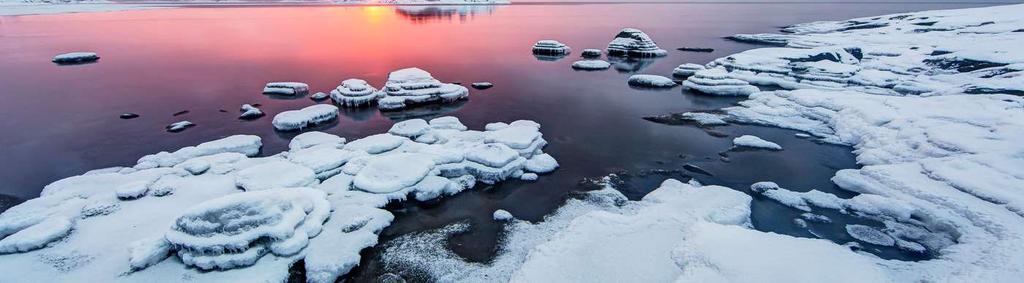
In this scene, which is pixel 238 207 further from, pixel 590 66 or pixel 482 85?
pixel 590 66

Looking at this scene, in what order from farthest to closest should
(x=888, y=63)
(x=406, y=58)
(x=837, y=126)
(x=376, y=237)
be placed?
(x=406, y=58) < (x=888, y=63) < (x=837, y=126) < (x=376, y=237)

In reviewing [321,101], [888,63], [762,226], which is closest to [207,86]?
[321,101]

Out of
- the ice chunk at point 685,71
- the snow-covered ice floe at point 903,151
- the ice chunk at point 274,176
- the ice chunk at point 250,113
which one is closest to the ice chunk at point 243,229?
the ice chunk at point 274,176

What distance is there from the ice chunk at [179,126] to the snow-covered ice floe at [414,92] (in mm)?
7031

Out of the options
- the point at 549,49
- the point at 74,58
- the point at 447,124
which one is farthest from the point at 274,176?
the point at 74,58

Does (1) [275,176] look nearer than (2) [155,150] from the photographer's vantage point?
Yes

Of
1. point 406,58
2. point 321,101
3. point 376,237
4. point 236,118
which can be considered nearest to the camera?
point 376,237

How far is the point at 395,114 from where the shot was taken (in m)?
20.0

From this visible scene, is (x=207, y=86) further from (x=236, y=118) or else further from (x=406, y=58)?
(x=406, y=58)

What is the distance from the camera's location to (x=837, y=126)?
55.7 feet

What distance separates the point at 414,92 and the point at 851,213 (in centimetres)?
1655

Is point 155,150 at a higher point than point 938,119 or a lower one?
lower

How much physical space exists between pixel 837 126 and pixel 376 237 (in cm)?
1648

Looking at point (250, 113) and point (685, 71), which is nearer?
point (250, 113)
